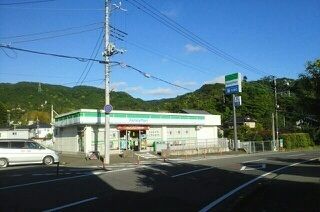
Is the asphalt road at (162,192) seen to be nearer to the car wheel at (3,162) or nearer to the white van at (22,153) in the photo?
the car wheel at (3,162)

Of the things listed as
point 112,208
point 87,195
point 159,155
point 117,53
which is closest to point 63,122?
point 159,155

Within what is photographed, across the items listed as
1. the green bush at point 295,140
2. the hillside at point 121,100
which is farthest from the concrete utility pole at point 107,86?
the hillside at point 121,100

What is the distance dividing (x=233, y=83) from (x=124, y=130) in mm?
19349

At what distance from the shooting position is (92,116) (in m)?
39.3

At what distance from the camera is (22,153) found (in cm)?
2880

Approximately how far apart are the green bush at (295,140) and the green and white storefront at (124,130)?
1753cm

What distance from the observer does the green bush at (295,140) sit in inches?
2522

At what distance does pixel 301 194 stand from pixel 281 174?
7.99 metres

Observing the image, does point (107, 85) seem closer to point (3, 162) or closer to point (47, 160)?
point (47, 160)

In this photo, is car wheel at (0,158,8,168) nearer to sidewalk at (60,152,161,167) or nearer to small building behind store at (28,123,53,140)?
sidewalk at (60,152,161,167)

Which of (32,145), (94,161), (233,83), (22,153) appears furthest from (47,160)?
(233,83)

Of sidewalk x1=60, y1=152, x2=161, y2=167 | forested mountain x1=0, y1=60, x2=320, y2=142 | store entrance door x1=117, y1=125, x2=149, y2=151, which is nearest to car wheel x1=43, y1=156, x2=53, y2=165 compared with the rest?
sidewalk x1=60, y1=152, x2=161, y2=167

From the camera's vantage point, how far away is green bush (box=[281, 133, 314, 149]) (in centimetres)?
6406

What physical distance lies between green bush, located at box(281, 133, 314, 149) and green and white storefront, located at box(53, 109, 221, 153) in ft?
57.5
